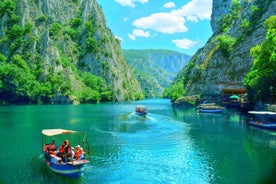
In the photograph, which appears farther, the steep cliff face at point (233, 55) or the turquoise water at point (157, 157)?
the steep cliff face at point (233, 55)

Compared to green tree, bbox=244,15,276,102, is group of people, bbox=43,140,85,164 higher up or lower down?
lower down

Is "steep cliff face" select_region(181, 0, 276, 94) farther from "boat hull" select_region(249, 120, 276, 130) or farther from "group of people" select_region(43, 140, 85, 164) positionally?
"group of people" select_region(43, 140, 85, 164)

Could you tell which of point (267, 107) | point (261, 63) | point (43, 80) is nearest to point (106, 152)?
point (267, 107)

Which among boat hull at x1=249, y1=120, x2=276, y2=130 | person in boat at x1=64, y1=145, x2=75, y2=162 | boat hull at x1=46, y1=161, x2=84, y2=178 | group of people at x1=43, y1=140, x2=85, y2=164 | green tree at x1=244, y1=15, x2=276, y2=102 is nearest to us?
boat hull at x1=46, y1=161, x2=84, y2=178

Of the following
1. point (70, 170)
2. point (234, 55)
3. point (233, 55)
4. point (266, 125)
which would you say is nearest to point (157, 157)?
point (70, 170)

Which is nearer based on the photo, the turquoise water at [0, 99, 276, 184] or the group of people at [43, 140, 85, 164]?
the turquoise water at [0, 99, 276, 184]

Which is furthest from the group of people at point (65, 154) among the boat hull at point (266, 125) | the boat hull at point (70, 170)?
the boat hull at point (266, 125)

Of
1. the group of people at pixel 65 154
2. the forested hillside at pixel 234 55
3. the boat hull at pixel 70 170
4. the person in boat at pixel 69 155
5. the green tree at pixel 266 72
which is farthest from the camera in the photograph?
the forested hillside at pixel 234 55

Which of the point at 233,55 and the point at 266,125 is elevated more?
the point at 233,55

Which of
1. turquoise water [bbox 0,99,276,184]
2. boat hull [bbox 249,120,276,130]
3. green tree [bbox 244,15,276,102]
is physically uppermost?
green tree [bbox 244,15,276,102]

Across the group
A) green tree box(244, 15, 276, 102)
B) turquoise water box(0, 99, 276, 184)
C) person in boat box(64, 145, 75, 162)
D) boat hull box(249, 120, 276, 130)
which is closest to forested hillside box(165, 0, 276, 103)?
green tree box(244, 15, 276, 102)

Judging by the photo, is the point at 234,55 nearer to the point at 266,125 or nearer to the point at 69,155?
the point at 266,125

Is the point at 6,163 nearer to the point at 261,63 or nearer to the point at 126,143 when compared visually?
the point at 126,143

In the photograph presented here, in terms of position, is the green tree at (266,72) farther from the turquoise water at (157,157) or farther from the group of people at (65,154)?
the group of people at (65,154)
